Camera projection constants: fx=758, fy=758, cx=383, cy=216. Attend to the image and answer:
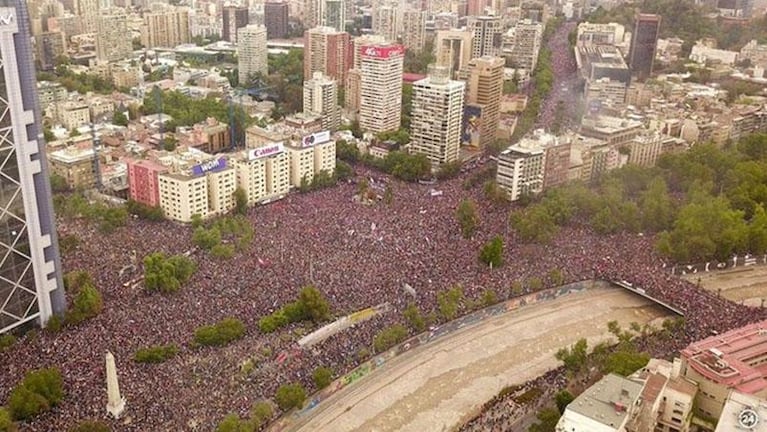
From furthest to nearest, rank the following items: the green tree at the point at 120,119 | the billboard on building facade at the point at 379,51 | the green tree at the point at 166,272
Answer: the green tree at the point at 120,119
the billboard on building facade at the point at 379,51
the green tree at the point at 166,272

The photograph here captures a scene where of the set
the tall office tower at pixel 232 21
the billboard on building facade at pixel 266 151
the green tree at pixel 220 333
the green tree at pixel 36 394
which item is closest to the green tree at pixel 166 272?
the green tree at pixel 220 333

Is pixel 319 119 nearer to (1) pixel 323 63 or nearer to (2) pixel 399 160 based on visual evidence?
(2) pixel 399 160

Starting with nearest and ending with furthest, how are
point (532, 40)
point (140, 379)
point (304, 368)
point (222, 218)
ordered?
point (140, 379), point (304, 368), point (222, 218), point (532, 40)

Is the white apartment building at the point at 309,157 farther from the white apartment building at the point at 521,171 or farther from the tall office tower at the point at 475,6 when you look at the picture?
the tall office tower at the point at 475,6

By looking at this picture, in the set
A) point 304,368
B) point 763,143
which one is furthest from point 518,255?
point 763,143

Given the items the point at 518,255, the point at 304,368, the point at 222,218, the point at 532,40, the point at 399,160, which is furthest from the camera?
the point at 532,40

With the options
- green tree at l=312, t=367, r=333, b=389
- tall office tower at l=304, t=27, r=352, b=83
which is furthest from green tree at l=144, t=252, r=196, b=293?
tall office tower at l=304, t=27, r=352, b=83

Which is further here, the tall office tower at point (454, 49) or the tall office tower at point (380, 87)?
the tall office tower at point (454, 49)
